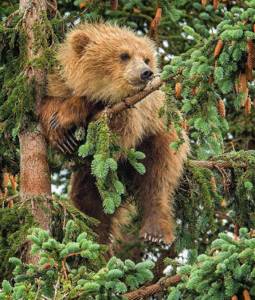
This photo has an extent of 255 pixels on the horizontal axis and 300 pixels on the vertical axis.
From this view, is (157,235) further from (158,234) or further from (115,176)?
(115,176)

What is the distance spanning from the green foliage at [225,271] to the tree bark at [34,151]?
216cm

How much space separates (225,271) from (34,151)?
9.26 feet

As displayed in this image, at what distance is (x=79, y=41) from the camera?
7.73 metres

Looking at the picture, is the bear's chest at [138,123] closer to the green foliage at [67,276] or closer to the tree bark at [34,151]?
the tree bark at [34,151]

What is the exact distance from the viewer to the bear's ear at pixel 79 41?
767 centimetres

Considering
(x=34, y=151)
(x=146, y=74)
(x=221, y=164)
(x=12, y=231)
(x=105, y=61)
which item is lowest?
(x=221, y=164)

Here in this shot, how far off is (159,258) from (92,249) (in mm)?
5504

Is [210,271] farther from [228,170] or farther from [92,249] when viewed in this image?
[228,170]

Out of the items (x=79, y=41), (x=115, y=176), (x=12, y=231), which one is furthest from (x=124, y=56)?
(x=12, y=231)

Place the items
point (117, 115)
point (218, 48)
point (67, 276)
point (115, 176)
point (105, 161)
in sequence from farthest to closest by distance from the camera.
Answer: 1. point (117, 115)
2. point (115, 176)
3. point (105, 161)
4. point (218, 48)
5. point (67, 276)

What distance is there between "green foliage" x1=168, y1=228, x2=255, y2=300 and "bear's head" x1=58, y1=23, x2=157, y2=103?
2636mm

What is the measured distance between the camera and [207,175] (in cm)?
740

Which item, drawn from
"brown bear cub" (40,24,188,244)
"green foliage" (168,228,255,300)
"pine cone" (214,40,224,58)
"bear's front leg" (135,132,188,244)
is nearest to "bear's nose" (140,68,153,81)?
"brown bear cub" (40,24,188,244)

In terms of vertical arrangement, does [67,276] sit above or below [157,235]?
above
